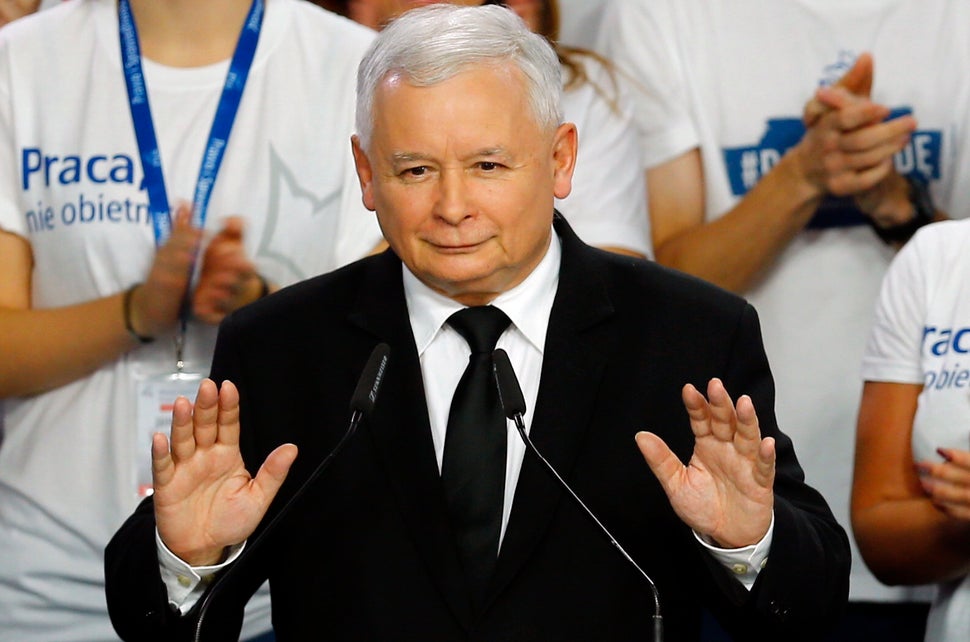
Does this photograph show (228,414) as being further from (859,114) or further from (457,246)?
(859,114)

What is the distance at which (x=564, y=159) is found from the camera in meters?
2.17

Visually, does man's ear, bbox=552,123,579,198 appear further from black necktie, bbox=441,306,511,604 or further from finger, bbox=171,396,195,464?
finger, bbox=171,396,195,464

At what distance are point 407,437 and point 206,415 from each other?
304 millimetres

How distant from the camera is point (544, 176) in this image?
2.08 meters

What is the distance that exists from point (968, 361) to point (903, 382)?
0.12 metres

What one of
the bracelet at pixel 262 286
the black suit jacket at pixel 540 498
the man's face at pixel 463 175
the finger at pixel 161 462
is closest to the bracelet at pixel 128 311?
the bracelet at pixel 262 286

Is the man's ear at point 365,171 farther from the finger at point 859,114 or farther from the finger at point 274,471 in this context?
the finger at point 859,114

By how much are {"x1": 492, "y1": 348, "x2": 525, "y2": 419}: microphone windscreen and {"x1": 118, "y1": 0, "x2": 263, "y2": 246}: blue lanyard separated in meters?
1.12

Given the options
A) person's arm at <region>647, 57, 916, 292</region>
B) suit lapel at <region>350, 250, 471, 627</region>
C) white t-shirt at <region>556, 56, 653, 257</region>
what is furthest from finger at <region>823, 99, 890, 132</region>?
suit lapel at <region>350, 250, 471, 627</region>

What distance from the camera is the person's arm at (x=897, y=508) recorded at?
8.59ft

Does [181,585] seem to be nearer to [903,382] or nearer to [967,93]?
[903,382]

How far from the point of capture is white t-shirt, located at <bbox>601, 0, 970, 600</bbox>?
3.20 metres

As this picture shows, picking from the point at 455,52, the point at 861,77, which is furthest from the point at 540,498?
the point at 861,77

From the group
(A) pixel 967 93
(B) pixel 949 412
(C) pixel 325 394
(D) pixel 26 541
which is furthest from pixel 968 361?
(D) pixel 26 541
